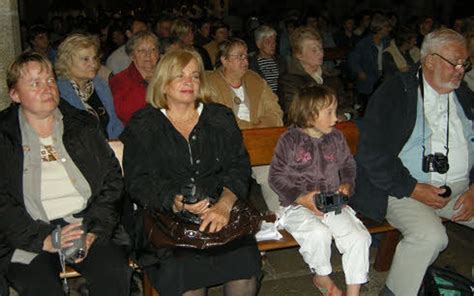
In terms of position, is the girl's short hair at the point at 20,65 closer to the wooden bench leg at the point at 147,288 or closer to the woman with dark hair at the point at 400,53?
the wooden bench leg at the point at 147,288

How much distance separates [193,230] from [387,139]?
1568 millimetres

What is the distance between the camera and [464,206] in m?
3.92

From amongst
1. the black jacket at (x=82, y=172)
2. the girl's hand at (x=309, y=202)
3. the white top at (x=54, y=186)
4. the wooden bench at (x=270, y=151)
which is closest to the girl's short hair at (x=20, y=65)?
the black jacket at (x=82, y=172)

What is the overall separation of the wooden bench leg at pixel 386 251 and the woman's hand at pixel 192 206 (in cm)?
170

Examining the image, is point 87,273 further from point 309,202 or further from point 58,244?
point 309,202

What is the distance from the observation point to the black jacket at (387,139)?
384 cm

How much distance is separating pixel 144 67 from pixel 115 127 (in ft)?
2.31

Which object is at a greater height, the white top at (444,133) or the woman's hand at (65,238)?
the white top at (444,133)

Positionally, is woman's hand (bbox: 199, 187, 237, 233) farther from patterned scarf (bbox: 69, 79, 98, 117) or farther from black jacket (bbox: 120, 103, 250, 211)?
patterned scarf (bbox: 69, 79, 98, 117)

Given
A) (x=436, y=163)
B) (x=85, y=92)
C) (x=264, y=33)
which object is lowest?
(x=436, y=163)

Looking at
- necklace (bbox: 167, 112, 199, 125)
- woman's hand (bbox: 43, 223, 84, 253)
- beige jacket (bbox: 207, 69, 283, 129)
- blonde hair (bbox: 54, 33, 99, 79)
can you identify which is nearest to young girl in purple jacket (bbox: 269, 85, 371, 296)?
necklace (bbox: 167, 112, 199, 125)

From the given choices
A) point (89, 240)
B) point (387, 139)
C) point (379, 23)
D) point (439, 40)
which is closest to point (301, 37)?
point (439, 40)

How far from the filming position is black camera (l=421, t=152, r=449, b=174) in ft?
12.8

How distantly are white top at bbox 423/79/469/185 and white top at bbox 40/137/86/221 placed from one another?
8.07 ft
